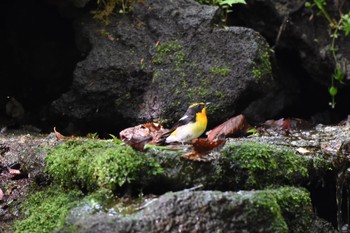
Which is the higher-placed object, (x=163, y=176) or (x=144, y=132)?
(x=163, y=176)

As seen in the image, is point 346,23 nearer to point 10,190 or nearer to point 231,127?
point 231,127

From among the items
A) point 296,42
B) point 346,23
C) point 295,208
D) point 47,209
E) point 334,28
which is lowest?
point 47,209

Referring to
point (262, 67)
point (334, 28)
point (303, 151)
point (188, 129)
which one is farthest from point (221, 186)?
point (334, 28)

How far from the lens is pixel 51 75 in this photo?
604 centimetres

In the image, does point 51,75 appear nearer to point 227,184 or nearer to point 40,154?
point 40,154

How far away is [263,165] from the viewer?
3.40 meters

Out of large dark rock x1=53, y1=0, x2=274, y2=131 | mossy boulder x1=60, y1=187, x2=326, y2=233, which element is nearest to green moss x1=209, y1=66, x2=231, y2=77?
large dark rock x1=53, y1=0, x2=274, y2=131

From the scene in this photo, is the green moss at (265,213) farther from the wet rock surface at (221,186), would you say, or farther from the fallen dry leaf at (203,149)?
the fallen dry leaf at (203,149)

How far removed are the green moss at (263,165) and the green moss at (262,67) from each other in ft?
6.69

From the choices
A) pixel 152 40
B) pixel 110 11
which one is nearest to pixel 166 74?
pixel 152 40

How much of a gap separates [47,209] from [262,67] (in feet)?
9.88

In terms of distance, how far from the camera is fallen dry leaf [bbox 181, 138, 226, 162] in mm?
3230

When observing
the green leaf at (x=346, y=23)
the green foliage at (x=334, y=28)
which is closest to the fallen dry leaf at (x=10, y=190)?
the green foliage at (x=334, y=28)

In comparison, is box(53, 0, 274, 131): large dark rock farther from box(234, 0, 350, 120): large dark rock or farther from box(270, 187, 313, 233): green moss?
box(270, 187, 313, 233): green moss
